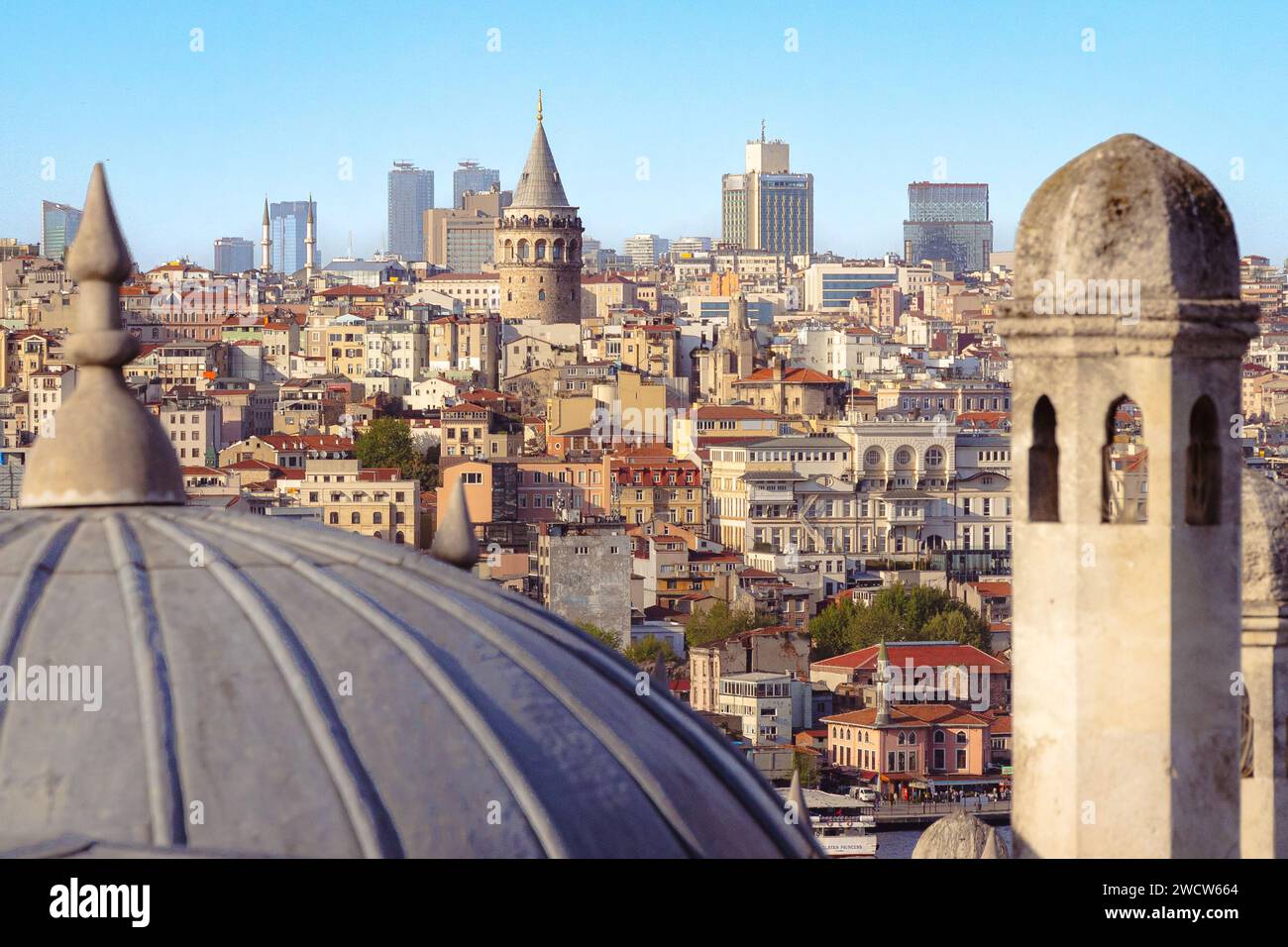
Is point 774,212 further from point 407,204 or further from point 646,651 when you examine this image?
point 646,651

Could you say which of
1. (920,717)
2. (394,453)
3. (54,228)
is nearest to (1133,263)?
(920,717)

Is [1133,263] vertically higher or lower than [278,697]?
higher

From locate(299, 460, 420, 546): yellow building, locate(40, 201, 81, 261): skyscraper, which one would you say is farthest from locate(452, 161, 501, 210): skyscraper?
locate(299, 460, 420, 546): yellow building

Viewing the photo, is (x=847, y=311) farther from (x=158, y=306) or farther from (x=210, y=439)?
(x=210, y=439)

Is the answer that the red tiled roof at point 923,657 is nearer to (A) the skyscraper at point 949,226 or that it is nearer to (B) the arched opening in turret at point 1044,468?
(B) the arched opening in turret at point 1044,468

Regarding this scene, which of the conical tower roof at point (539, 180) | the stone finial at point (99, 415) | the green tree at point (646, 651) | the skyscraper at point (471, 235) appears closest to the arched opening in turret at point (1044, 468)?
the stone finial at point (99, 415)

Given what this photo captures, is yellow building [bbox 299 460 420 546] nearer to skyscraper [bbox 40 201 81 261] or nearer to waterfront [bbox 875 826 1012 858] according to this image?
waterfront [bbox 875 826 1012 858]

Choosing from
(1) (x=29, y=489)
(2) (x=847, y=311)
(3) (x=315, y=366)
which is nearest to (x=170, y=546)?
(1) (x=29, y=489)
